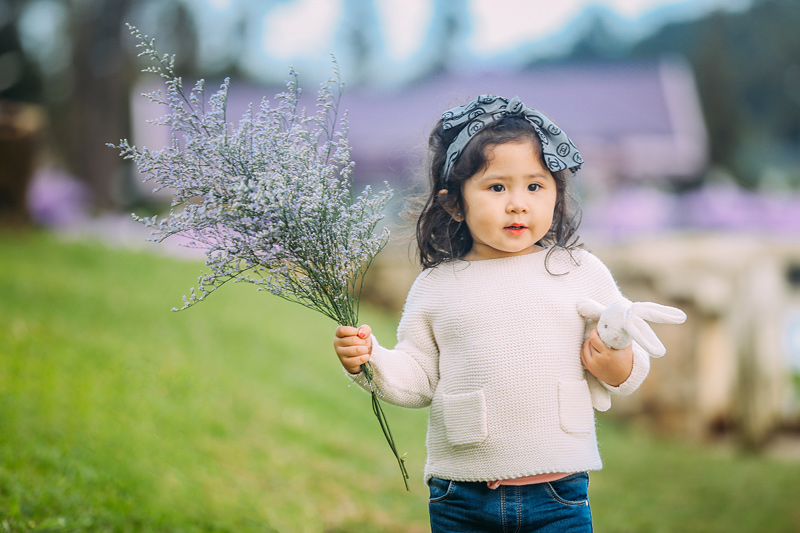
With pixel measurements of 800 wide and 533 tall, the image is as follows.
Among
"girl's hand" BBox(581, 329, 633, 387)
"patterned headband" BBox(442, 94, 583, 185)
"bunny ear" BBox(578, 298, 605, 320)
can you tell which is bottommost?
"girl's hand" BBox(581, 329, 633, 387)

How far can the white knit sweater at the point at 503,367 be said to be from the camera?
2.23 metres

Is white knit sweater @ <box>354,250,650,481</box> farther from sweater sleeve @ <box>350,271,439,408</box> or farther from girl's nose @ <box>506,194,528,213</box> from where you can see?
girl's nose @ <box>506,194,528,213</box>

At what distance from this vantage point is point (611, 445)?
→ 24.7ft

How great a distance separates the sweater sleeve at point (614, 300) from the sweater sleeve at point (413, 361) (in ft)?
1.67

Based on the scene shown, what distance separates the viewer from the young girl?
2.23 m

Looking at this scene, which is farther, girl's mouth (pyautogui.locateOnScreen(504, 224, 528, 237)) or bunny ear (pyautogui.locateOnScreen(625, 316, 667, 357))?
girl's mouth (pyautogui.locateOnScreen(504, 224, 528, 237))

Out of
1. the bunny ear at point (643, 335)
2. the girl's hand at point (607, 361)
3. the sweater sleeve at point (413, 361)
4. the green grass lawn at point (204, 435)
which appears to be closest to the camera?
the bunny ear at point (643, 335)

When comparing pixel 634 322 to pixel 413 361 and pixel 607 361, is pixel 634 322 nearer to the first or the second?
pixel 607 361

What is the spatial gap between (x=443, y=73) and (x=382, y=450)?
1751cm

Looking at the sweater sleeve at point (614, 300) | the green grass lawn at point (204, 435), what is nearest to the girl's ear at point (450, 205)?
the sweater sleeve at point (614, 300)

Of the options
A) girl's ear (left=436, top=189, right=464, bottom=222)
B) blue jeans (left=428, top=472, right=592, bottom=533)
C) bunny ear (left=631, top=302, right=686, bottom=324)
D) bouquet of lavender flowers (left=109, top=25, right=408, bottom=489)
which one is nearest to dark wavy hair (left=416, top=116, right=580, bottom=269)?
girl's ear (left=436, top=189, right=464, bottom=222)

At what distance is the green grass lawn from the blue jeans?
1.63m

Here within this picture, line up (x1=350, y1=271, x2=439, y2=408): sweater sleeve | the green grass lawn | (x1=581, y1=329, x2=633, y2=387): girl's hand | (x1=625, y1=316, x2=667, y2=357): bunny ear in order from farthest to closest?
1. the green grass lawn
2. (x1=350, y1=271, x2=439, y2=408): sweater sleeve
3. (x1=581, y1=329, x2=633, y2=387): girl's hand
4. (x1=625, y1=316, x2=667, y2=357): bunny ear

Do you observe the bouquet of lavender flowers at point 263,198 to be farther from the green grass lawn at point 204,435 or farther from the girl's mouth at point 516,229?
the green grass lawn at point 204,435
